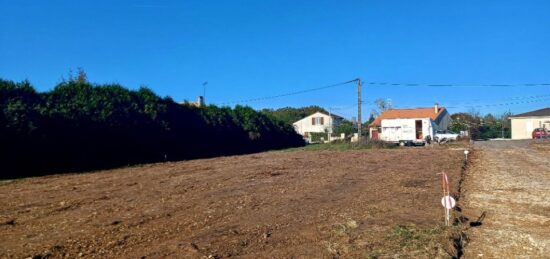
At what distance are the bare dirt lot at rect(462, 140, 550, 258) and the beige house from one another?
1842 inches

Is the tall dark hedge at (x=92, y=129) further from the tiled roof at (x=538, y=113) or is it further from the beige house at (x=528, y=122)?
the tiled roof at (x=538, y=113)

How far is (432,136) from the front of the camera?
162 ft

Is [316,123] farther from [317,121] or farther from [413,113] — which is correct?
[413,113]

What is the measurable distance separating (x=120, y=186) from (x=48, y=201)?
2.39m

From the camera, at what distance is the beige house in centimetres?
5487

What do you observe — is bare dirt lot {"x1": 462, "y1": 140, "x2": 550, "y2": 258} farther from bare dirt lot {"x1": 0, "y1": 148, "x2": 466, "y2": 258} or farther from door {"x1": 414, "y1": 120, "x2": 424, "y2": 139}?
door {"x1": 414, "y1": 120, "x2": 424, "y2": 139}

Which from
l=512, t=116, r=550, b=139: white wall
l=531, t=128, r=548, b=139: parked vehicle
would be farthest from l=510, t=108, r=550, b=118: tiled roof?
l=531, t=128, r=548, b=139: parked vehicle

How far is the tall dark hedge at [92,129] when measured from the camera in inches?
624

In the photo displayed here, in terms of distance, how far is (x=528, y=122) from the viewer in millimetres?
56312

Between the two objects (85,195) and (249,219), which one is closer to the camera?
(249,219)

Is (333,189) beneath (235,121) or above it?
beneath

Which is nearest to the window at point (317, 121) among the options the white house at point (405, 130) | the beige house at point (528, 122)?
the white house at point (405, 130)

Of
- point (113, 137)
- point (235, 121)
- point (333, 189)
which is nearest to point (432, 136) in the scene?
point (235, 121)

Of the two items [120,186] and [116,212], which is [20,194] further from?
[116,212]
